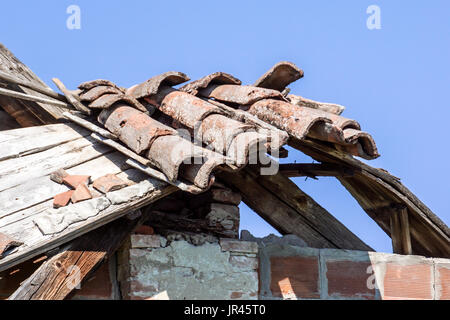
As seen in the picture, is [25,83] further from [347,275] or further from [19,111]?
[347,275]

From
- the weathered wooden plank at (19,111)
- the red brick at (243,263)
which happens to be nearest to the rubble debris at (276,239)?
the red brick at (243,263)

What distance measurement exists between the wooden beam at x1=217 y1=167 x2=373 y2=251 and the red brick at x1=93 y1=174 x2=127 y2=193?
1.32m

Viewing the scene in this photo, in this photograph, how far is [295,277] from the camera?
460 cm

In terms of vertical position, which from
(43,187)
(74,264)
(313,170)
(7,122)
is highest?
(7,122)

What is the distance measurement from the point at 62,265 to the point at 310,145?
5.84ft

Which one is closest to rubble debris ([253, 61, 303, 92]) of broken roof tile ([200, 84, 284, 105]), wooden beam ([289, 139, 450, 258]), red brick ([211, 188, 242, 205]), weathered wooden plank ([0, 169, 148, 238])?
broken roof tile ([200, 84, 284, 105])

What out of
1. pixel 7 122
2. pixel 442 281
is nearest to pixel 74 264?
pixel 7 122

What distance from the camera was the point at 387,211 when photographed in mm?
4941

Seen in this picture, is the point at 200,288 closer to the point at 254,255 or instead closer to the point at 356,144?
the point at 254,255

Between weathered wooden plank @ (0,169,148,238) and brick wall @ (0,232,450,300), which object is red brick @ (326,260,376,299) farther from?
weathered wooden plank @ (0,169,148,238)

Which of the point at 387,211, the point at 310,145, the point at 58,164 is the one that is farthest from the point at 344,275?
the point at 58,164

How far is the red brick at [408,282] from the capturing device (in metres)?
4.79

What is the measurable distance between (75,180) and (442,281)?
2943mm

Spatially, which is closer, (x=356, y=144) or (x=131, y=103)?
(x=356, y=144)
